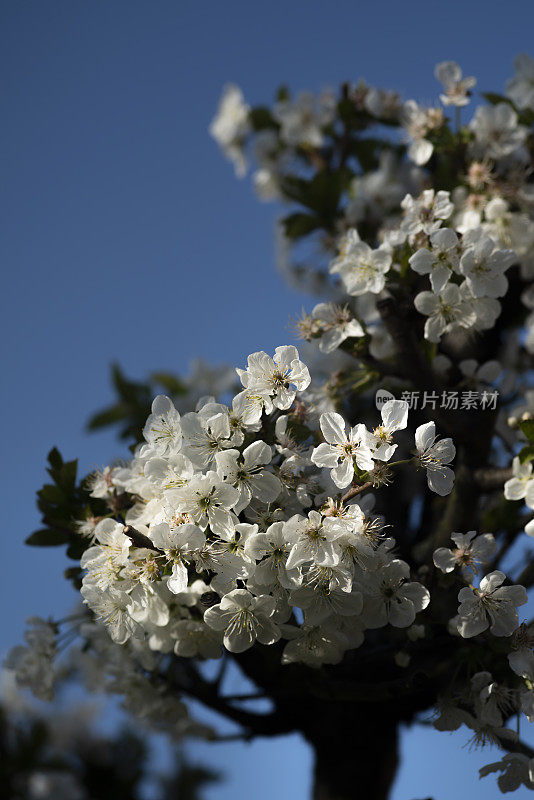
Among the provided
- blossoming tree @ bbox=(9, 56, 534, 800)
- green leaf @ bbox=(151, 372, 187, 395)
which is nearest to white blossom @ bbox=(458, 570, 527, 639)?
blossoming tree @ bbox=(9, 56, 534, 800)

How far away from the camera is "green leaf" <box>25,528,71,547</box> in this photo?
1.56 metres

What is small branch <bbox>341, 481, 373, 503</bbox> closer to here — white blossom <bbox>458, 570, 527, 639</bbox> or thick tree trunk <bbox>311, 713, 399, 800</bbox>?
white blossom <bbox>458, 570, 527, 639</bbox>

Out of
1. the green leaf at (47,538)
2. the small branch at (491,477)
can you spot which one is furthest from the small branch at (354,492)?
the green leaf at (47,538)

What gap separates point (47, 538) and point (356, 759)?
1.10 metres

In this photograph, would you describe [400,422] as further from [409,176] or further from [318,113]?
[318,113]

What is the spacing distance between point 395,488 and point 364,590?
1.24 meters

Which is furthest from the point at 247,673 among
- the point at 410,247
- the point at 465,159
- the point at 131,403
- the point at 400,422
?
the point at 465,159

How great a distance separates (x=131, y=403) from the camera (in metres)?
2.57

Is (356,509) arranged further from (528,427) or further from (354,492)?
(528,427)

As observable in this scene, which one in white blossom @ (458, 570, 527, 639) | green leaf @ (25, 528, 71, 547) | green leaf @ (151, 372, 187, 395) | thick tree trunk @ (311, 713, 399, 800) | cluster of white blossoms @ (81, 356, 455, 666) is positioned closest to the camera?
cluster of white blossoms @ (81, 356, 455, 666)

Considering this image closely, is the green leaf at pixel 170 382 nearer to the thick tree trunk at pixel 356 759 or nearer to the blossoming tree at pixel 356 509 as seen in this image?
the blossoming tree at pixel 356 509

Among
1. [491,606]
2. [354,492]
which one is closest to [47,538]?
[354,492]

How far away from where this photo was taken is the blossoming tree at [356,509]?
3.67 feet

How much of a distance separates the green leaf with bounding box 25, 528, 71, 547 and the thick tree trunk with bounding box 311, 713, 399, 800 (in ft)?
3.19
